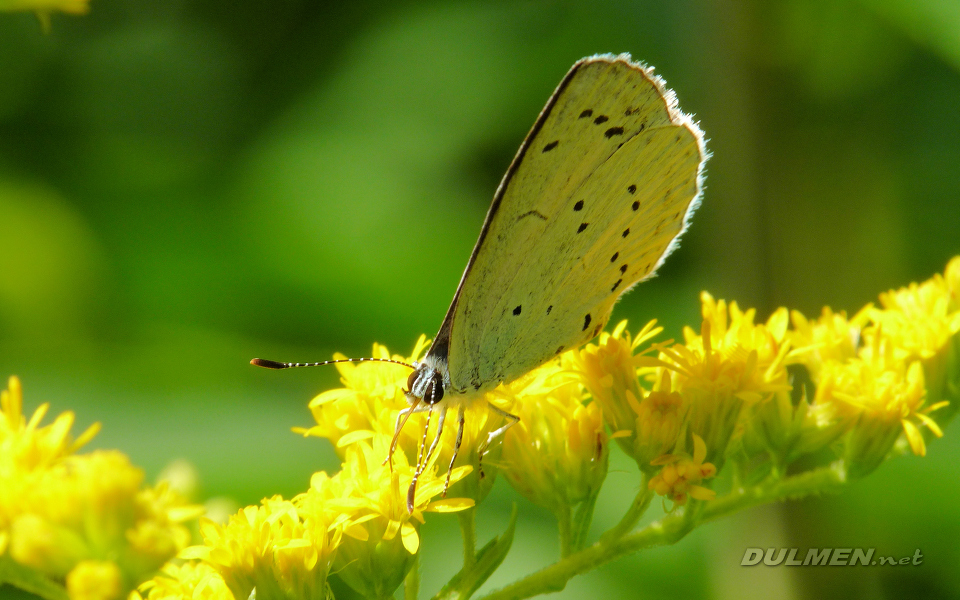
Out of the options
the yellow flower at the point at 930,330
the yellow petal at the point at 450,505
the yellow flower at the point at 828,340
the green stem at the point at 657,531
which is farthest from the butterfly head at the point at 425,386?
the yellow flower at the point at 930,330

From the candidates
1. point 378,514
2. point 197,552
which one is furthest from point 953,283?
point 197,552

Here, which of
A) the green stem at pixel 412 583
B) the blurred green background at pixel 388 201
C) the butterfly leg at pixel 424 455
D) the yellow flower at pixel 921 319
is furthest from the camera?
the blurred green background at pixel 388 201

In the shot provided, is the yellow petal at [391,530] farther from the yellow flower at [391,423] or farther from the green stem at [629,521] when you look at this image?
the green stem at [629,521]

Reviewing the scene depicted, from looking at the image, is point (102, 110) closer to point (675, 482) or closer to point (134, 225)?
point (134, 225)

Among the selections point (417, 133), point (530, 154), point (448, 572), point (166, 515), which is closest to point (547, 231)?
point (530, 154)

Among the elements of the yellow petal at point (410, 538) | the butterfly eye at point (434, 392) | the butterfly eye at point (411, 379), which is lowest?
the yellow petal at point (410, 538)

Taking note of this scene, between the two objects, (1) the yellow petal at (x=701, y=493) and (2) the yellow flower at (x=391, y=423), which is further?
(2) the yellow flower at (x=391, y=423)

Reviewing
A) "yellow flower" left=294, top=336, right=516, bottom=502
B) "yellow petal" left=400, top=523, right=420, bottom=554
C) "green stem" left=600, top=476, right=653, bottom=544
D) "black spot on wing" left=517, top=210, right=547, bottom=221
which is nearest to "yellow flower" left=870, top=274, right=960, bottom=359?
"green stem" left=600, top=476, right=653, bottom=544
